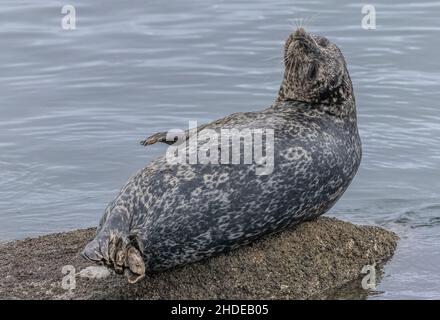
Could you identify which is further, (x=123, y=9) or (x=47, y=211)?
(x=123, y=9)

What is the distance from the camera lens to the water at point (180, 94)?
9.93 m

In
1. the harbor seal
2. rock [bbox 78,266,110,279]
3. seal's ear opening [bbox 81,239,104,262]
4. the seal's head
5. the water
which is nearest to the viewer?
seal's ear opening [bbox 81,239,104,262]

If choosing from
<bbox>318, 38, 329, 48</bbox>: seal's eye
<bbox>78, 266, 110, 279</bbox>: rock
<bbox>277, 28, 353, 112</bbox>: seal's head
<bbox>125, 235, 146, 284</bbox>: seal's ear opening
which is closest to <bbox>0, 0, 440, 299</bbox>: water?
<bbox>277, 28, 353, 112</bbox>: seal's head

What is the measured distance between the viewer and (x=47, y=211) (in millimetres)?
9984

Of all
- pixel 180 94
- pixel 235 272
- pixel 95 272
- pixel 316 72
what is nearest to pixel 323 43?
pixel 316 72

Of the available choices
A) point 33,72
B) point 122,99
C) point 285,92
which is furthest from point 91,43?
point 285,92

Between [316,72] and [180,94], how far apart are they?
5.33 m

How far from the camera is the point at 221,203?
295 inches

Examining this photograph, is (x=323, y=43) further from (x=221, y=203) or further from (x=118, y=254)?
(x=118, y=254)

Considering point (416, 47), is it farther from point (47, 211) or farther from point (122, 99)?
point (47, 211)

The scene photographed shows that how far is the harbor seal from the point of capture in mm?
7383

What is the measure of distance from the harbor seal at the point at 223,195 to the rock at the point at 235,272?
0.13 m

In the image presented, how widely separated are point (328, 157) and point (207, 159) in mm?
884

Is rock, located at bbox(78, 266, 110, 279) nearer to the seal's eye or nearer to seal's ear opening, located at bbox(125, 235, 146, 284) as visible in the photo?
seal's ear opening, located at bbox(125, 235, 146, 284)
